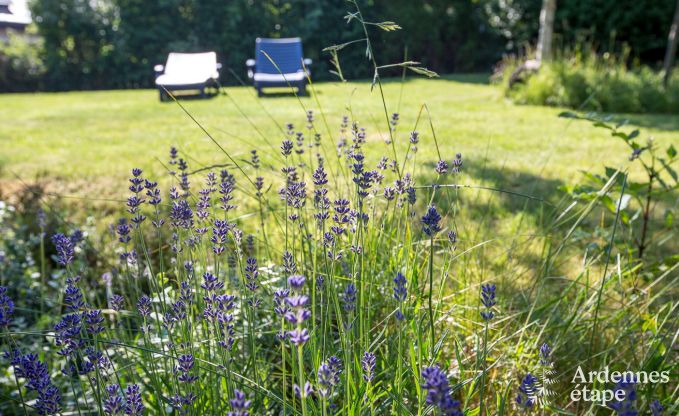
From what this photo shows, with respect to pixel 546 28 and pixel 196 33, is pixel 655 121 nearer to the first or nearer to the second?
pixel 546 28

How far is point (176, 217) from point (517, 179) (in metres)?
3.55

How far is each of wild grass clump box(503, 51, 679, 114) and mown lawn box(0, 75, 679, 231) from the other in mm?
456

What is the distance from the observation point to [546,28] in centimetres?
1047

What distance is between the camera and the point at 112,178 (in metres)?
4.50

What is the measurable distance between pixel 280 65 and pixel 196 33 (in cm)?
457

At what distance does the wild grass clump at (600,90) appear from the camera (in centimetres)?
889

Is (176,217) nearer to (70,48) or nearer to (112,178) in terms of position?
(112,178)

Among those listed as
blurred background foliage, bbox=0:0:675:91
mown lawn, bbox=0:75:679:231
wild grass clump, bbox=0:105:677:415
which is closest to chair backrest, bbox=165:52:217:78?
mown lawn, bbox=0:75:679:231

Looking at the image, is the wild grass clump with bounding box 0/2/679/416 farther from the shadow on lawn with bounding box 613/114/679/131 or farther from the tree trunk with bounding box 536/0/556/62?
the tree trunk with bounding box 536/0/556/62

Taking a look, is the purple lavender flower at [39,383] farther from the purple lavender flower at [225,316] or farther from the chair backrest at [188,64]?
the chair backrest at [188,64]

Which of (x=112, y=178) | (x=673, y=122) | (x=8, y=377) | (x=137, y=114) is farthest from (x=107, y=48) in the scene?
(x=8, y=377)

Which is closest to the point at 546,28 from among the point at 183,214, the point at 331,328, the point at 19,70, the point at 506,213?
the point at 506,213

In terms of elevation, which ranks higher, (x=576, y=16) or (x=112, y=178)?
(x=576, y=16)

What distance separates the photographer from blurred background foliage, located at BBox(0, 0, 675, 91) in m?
15.4
